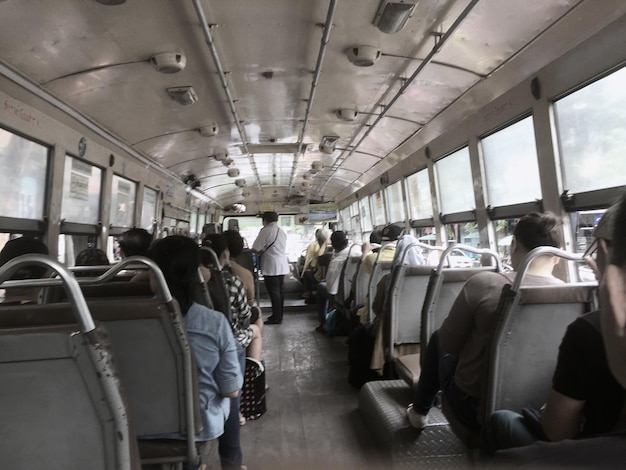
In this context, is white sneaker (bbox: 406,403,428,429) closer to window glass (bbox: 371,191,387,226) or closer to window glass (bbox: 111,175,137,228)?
window glass (bbox: 111,175,137,228)

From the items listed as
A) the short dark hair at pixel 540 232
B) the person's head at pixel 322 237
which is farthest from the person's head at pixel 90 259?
the person's head at pixel 322 237

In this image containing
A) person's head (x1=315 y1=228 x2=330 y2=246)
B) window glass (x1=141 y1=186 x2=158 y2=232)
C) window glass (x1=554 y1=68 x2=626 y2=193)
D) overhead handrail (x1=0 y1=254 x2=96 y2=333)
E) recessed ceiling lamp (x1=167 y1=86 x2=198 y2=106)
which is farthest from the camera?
person's head (x1=315 y1=228 x2=330 y2=246)

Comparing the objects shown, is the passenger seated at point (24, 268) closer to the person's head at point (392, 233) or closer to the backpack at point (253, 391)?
the backpack at point (253, 391)

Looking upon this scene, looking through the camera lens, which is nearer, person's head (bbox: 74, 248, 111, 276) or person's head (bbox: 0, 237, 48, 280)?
person's head (bbox: 0, 237, 48, 280)

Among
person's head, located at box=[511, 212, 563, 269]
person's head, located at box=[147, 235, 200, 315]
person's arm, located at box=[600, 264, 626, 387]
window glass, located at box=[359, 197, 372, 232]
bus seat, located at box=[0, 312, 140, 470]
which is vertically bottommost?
bus seat, located at box=[0, 312, 140, 470]

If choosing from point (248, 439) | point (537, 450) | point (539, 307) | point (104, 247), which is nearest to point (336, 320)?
point (248, 439)

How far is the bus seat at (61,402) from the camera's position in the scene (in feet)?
3.51

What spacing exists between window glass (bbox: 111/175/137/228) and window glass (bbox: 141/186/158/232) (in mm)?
371

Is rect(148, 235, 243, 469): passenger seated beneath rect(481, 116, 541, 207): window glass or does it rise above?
beneath

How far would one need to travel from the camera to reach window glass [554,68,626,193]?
9.10 feet

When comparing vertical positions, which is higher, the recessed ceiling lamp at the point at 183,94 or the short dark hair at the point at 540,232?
the recessed ceiling lamp at the point at 183,94

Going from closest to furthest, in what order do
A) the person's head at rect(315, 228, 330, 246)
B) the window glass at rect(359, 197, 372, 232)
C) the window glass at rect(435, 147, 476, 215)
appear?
the window glass at rect(435, 147, 476, 215), the person's head at rect(315, 228, 330, 246), the window glass at rect(359, 197, 372, 232)

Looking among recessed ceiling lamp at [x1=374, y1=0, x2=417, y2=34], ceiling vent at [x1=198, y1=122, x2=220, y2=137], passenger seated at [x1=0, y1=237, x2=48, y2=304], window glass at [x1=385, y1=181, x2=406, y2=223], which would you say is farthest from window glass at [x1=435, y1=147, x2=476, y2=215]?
passenger seated at [x1=0, y1=237, x2=48, y2=304]

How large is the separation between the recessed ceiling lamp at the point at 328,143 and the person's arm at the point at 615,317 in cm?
623
